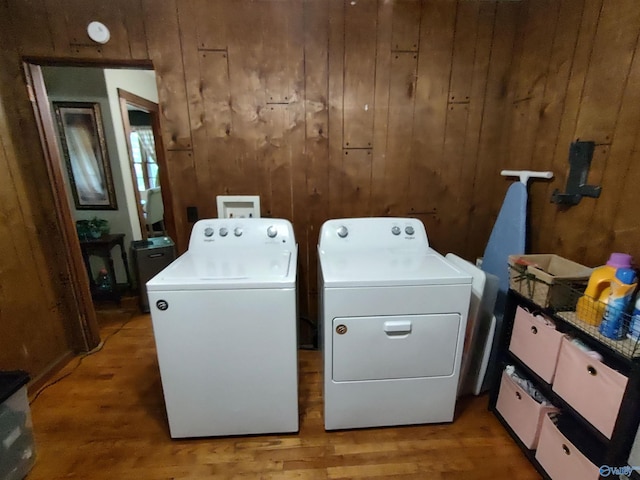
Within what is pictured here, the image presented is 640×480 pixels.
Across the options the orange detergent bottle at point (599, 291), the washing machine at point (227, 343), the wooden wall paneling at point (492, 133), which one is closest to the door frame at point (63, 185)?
the washing machine at point (227, 343)

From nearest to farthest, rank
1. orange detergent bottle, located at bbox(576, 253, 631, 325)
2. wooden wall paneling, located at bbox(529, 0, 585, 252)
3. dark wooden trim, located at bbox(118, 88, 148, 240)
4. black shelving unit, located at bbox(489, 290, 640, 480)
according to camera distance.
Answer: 1. black shelving unit, located at bbox(489, 290, 640, 480)
2. orange detergent bottle, located at bbox(576, 253, 631, 325)
3. wooden wall paneling, located at bbox(529, 0, 585, 252)
4. dark wooden trim, located at bbox(118, 88, 148, 240)

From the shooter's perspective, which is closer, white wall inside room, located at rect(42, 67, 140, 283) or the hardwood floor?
the hardwood floor

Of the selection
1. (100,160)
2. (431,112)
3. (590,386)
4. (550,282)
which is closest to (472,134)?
(431,112)

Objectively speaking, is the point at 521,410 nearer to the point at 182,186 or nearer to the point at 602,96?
the point at 602,96

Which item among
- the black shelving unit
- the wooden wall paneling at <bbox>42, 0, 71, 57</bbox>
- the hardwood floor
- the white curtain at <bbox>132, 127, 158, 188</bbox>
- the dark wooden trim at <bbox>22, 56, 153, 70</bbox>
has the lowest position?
the hardwood floor

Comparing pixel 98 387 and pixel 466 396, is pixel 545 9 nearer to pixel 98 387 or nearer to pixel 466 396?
pixel 466 396

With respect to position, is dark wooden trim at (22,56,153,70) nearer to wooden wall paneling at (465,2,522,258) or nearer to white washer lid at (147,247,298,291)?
white washer lid at (147,247,298,291)

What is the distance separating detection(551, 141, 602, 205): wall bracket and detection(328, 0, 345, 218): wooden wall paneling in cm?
118

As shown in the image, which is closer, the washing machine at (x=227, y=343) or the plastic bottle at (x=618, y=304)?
the plastic bottle at (x=618, y=304)

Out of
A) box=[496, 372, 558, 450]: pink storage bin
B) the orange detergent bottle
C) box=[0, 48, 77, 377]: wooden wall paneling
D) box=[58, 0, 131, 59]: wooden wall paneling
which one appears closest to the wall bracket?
the orange detergent bottle

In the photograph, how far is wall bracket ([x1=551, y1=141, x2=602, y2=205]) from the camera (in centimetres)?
142

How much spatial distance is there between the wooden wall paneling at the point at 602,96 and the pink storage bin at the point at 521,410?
70 centimetres

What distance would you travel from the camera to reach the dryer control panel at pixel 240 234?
5.84ft

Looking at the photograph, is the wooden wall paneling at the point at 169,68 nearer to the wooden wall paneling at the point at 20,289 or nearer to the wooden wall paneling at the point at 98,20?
the wooden wall paneling at the point at 98,20
